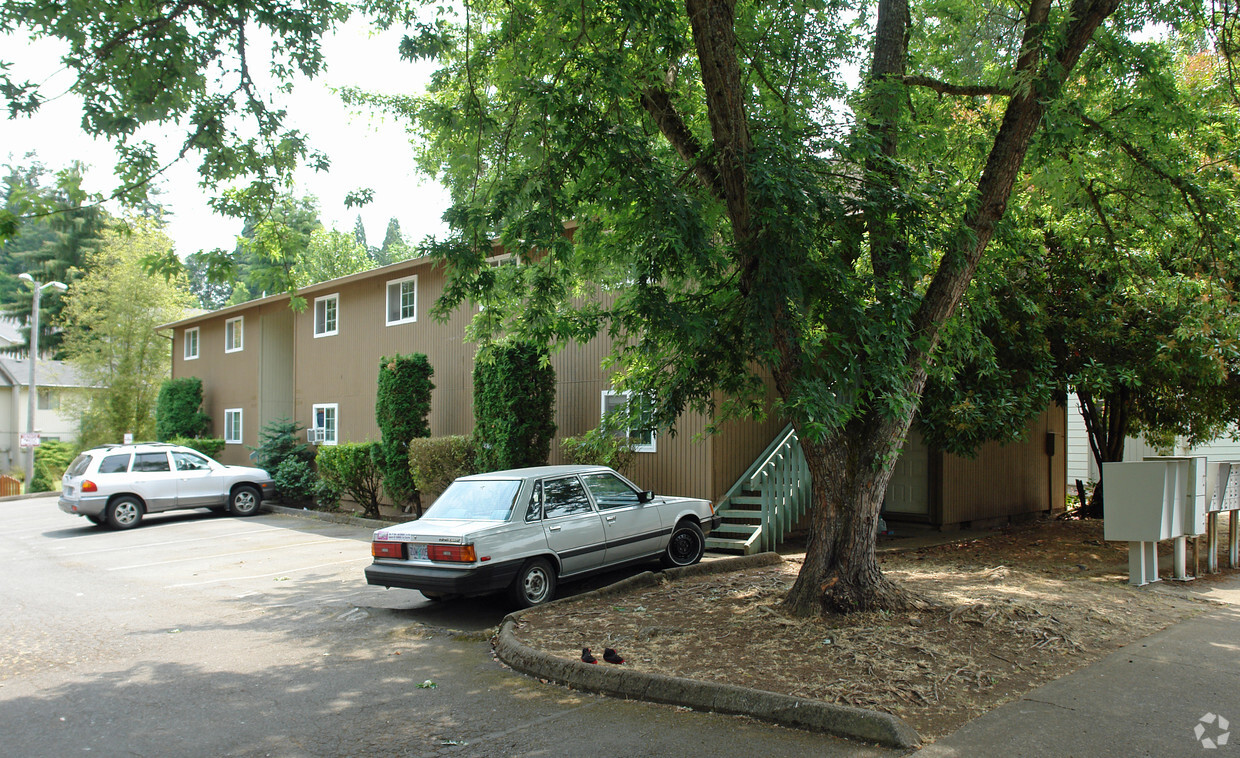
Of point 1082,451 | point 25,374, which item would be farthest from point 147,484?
point 25,374

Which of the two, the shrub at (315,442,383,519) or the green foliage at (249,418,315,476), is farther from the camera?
the green foliage at (249,418,315,476)

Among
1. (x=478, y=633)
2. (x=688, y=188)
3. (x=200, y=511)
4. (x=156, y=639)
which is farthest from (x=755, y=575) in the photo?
(x=200, y=511)

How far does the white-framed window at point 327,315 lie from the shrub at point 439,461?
747 centimetres

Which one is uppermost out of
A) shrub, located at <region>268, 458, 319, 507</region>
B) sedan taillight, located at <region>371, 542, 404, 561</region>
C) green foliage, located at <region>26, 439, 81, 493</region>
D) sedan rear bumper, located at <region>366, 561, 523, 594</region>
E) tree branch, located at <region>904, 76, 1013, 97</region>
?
tree branch, located at <region>904, 76, 1013, 97</region>

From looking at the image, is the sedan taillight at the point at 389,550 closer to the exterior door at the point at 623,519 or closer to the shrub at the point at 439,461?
A: the exterior door at the point at 623,519

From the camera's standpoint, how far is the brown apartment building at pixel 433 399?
14.0m

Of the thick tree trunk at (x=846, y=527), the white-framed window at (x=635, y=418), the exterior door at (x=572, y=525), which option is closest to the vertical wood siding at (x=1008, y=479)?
the thick tree trunk at (x=846, y=527)

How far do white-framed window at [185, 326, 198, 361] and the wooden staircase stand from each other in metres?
24.5

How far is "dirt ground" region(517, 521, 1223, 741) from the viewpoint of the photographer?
580 cm

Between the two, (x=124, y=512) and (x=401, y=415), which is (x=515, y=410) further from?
(x=124, y=512)

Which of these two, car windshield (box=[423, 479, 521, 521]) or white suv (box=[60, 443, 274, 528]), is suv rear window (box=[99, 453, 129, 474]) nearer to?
white suv (box=[60, 443, 274, 528])

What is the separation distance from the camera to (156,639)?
815cm

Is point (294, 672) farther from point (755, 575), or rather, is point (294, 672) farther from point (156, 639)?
point (755, 575)

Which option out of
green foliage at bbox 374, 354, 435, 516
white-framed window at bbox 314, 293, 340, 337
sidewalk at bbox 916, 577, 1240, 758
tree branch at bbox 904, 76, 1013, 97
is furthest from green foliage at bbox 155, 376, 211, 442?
sidewalk at bbox 916, 577, 1240, 758
